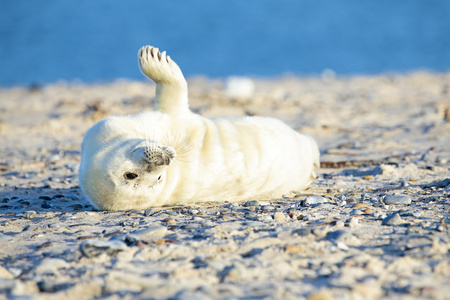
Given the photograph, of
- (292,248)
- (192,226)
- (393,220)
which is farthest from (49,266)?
(393,220)

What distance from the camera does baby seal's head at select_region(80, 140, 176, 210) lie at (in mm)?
3703

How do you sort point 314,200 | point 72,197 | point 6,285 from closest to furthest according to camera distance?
1. point 6,285
2. point 314,200
3. point 72,197

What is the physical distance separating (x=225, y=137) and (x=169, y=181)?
549 mm

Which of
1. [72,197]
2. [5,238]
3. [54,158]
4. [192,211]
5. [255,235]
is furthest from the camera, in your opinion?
[54,158]

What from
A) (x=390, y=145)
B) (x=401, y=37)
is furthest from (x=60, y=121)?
(x=401, y=37)

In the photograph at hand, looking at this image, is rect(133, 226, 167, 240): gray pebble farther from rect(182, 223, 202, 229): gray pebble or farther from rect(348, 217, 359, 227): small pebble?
rect(348, 217, 359, 227): small pebble

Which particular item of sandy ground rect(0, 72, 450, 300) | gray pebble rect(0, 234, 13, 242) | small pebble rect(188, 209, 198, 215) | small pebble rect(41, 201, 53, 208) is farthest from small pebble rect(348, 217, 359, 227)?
small pebble rect(41, 201, 53, 208)

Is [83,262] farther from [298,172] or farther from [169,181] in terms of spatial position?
[298,172]

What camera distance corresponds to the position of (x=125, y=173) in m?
3.83

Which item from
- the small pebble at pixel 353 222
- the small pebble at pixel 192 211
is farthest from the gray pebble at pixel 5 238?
the small pebble at pixel 353 222

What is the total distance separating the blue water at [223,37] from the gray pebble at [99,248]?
21.5 meters

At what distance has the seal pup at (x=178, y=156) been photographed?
385 centimetres

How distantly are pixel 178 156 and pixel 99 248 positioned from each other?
1322 millimetres

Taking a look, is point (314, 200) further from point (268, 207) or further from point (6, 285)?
point (6, 285)
